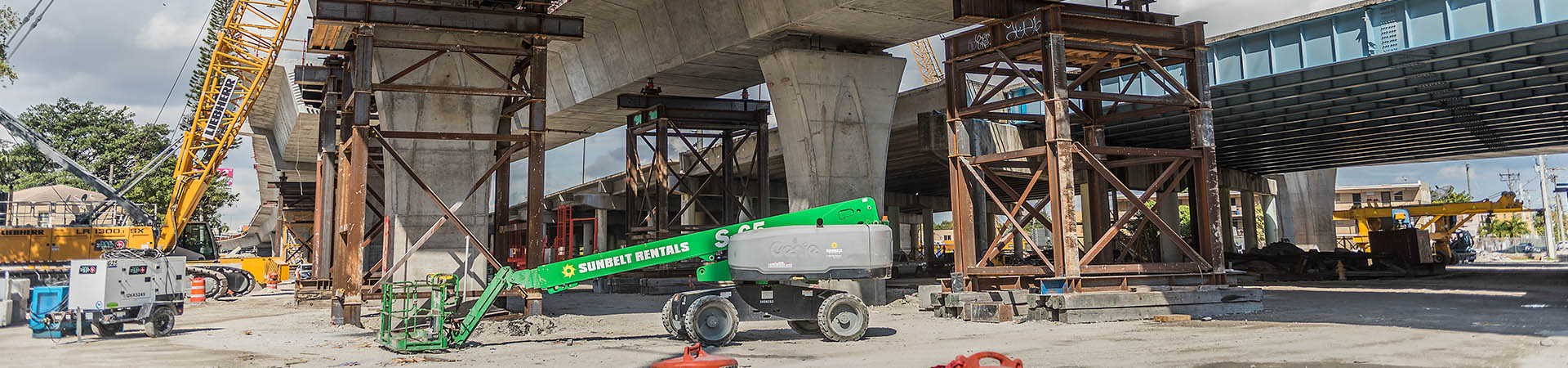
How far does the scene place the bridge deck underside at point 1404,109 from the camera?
23.6m

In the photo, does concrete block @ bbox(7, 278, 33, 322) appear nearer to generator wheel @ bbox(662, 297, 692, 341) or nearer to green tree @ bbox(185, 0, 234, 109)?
generator wheel @ bbox(662, 297, 692, 341)

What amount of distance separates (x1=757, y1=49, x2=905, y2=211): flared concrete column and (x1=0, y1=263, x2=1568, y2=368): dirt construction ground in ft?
11.8

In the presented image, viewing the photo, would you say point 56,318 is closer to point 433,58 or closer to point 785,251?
point 433,58

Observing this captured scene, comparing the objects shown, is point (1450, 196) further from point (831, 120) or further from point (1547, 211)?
point (831, 120)

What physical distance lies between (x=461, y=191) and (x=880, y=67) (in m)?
10.0

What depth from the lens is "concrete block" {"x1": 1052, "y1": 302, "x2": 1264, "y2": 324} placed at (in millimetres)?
16891

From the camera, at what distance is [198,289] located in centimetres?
2894

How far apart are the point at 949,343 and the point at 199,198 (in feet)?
124

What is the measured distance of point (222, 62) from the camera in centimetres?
4694

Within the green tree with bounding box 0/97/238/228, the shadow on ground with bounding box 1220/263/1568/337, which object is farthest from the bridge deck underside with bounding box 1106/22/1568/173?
the green tree with bounding box 0/97/238/228

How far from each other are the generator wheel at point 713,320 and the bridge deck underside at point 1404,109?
60.0 feet

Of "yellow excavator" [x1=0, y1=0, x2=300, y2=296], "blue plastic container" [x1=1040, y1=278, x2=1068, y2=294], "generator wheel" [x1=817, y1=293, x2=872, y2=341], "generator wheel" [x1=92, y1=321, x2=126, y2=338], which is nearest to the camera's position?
"generator wheel" [x1=817, y1=293, x2=872, y2=341]

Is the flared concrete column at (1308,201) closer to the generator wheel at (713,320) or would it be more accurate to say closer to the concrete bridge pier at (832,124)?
the concrete bridge pier at (832,124)

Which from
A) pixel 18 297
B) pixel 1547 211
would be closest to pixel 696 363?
pixel 18 297
